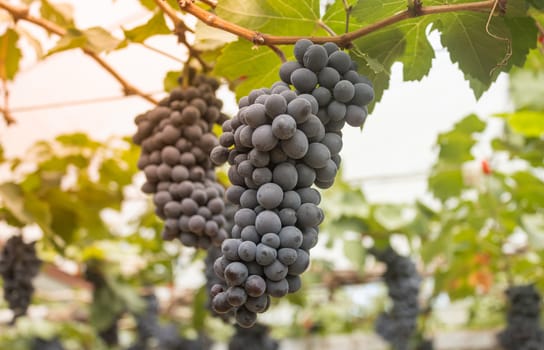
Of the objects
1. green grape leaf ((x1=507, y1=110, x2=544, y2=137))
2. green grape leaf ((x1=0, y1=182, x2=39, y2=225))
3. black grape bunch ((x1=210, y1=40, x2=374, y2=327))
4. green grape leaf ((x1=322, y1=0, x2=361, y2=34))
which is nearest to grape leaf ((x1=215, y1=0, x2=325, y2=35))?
green grape leaf ((x1=322, y1=0, x2=361, y2=34))

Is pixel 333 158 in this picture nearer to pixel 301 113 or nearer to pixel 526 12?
pixel 301 113

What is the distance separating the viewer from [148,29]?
1.50m

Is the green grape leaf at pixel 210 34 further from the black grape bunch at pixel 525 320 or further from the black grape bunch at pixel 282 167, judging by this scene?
the black grape bunch at pixel 525 320

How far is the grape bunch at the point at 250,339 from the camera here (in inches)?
104

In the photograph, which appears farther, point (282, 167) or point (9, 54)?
point (9, 54)

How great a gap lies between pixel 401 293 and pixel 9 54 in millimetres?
2034

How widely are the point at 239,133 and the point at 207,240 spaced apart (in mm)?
467

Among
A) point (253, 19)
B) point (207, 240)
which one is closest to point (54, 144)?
point (207, 240)

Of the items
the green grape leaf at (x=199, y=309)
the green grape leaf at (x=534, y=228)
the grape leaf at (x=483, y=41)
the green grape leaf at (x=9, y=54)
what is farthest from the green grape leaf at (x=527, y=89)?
the green grape leaf at (x=9, y=54)

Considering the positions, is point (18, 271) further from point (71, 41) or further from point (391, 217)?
point (391, 217)

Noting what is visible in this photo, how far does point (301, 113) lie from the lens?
2.92 feet

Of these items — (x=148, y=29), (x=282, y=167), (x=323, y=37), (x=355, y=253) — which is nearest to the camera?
(x=282, y=167)

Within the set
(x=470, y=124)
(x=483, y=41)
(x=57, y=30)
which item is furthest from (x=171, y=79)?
(x=470, y=124)

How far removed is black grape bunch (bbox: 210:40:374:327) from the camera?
2.78 ft
